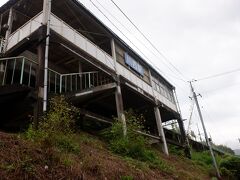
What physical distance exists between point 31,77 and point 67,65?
109 inches

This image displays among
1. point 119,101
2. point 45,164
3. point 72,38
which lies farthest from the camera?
point 119,101

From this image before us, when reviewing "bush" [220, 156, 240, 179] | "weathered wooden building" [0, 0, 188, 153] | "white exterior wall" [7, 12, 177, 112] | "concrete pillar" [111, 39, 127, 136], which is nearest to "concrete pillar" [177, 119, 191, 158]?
"weathered wooden building" [0, 0, 188, 153]

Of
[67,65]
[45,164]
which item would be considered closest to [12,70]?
[67,65]

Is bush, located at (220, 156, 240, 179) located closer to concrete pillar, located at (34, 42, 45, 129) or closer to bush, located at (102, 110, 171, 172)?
bush, located at (102, 110, 171, 172)

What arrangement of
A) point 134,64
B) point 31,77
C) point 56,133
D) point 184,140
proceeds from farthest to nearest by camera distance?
point 184,140
point 134,64
point 31,77
point 56,133

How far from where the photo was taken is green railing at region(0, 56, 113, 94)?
11.4m

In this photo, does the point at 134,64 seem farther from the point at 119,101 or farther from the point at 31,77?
the point at 31,77

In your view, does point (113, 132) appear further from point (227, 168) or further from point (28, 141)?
point (227, 168)

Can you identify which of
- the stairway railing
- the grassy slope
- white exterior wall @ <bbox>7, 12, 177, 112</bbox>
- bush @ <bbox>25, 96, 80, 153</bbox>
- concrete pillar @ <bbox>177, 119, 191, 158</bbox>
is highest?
white exterior wall @ <bbox>7, 12, 177, 112</bbox>

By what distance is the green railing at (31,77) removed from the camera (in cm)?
1142

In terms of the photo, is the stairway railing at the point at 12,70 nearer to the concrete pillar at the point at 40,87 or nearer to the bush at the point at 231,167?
the concrete pillar at the point at 40,87

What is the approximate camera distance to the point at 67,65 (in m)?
15.8

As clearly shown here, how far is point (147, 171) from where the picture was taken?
9.60 meters

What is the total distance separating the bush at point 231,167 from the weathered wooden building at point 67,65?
5.37 meters
